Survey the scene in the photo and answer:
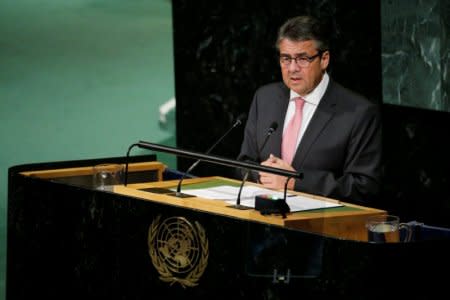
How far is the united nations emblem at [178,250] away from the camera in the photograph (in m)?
4.30

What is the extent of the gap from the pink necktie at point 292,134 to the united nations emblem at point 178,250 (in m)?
1.30

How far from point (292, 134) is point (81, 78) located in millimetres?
3096

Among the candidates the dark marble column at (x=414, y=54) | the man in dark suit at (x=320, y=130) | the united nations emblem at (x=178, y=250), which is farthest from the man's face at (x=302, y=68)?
the united nations emblem at (x=178, y=250)

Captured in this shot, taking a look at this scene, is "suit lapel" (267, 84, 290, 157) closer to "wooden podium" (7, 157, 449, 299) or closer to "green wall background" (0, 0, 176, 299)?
"wooden podium" (7, 157, 449, 299)

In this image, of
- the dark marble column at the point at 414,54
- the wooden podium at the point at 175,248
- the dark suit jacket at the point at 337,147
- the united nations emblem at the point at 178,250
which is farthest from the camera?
the dark marble column at the point at 414,54

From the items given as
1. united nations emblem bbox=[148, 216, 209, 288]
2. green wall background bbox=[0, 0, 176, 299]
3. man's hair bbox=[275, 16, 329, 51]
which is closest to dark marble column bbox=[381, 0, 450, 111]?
man's hair bbox=[275, 16, 329, 51]

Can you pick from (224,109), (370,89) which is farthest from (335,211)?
(224,109)

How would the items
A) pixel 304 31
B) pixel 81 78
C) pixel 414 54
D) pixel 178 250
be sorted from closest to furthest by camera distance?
pixel 178 250, pixel 304 31, pixel 414 54, pixel 81 78

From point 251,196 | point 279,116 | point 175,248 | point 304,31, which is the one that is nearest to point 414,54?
point 279,116

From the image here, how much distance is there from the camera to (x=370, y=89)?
6.59 meters

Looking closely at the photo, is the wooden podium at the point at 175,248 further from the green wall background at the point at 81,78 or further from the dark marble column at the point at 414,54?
the green wall background at the point at 81,78

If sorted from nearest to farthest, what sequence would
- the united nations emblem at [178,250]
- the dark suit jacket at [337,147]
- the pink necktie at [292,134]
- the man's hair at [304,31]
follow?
the united nations emblem at [178,250]
the dark suit jacket at [337,147]
the man's hair at [304,31]
the pink necktie at [292,134]

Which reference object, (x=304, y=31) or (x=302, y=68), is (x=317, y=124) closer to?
(x=302, y=68)

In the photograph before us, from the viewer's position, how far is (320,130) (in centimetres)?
545
